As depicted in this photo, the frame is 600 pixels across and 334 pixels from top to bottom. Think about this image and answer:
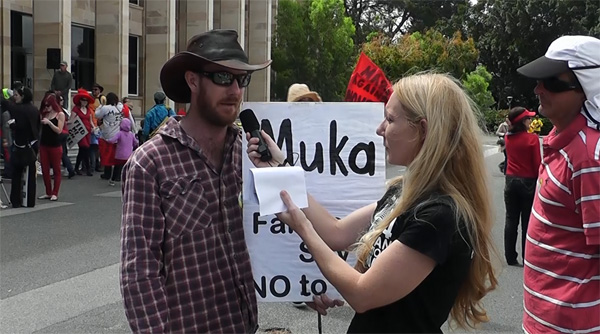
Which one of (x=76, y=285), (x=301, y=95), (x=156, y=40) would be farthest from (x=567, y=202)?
(x=156, y=40)

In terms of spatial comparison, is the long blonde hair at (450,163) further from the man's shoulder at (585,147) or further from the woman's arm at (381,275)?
the man's shoulder at (585,147)

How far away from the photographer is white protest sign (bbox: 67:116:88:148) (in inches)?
621

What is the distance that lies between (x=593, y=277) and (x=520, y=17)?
57336 millimetres

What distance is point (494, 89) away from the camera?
2354 inches

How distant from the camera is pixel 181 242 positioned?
2412 millimetres

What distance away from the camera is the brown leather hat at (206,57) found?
2.52 metres

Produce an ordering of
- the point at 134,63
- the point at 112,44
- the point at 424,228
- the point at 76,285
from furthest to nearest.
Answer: the point at 134,63 < the point at 112,44 < the point at 76,285 < the point at 424,228

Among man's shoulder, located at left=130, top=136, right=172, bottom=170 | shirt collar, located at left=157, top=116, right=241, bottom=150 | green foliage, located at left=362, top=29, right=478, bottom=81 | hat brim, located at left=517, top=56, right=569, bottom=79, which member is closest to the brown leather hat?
shirt collar, located at left=157, top=116, right=241, bottom=150

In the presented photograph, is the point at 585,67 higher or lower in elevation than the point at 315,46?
lower

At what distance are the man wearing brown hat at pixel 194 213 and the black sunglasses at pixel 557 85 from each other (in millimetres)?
1261

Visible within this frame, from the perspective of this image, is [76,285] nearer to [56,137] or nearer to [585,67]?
[585,67]

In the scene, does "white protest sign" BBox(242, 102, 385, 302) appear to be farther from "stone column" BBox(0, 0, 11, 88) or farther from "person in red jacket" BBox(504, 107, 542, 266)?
"stone column" BBox(0, 0, 11, 88)

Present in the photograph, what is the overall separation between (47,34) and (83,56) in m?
3.58

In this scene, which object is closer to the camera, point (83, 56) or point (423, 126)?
point (423, 126)
